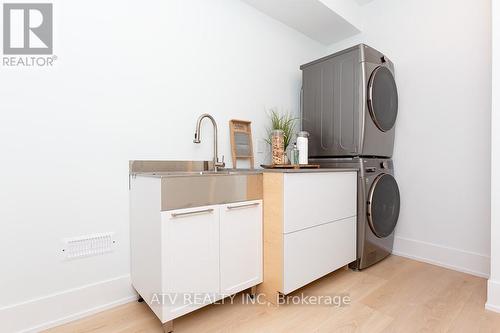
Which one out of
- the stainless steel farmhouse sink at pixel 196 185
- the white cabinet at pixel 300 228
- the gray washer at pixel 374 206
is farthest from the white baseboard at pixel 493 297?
the stainless steel farmhouse sink at pixel 196 185

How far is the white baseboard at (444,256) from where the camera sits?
6.21 ft

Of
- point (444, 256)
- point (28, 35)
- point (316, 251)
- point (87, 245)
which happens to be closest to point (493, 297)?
point (444, 256)

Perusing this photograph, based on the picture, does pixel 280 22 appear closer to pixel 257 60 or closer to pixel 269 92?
pixel 257 60

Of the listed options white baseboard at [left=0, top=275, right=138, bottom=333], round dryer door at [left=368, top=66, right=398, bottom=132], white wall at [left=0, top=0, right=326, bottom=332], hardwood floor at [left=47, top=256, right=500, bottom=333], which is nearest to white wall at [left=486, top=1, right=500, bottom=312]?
hardwood floor at [left=47, top=256, right=500, bottom=333]

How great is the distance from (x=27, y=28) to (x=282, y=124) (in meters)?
1.71

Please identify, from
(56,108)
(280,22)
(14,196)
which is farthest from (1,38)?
(280,22)

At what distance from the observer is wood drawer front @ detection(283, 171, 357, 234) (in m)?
1.50

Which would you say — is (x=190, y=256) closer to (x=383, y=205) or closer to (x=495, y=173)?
(x=383, y=205)

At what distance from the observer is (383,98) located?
208cm

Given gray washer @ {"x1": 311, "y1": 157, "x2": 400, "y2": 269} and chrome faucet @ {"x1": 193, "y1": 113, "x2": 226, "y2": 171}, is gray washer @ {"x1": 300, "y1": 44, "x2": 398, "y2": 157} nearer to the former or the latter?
gray washer @ {"x1": 311, "y1": 157, "x2": 400, "y2": 269}

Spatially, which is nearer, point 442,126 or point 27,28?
point 27,28

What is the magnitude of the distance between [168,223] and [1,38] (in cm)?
120

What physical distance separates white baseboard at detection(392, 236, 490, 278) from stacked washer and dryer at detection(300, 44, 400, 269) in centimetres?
14

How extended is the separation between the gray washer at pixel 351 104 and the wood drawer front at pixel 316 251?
61cm
